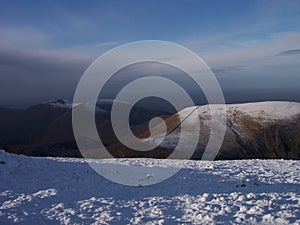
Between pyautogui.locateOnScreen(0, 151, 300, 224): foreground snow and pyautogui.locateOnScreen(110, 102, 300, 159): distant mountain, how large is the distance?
89.3m

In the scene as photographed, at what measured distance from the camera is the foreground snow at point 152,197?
404 inches

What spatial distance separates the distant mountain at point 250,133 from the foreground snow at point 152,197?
8934cm

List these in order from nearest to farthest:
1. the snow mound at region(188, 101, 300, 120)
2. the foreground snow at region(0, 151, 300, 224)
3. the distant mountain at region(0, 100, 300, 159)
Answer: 1. the foreground snow at region(0, 151, 300, 224)
2. the distant mountain at region(0, 100, 300, 159)
3. the snow mound at region(188, 101, 300, 120)

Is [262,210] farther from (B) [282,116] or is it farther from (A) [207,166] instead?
(B) [282,116]

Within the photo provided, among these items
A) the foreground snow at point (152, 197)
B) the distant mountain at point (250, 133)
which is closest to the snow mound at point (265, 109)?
the distant mountain at point (250, 133)

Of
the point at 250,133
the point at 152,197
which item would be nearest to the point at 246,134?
the point at 250,133

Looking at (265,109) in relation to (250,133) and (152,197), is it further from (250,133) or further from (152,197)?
(152,197)

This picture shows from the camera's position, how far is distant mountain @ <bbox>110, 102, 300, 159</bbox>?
397 ft

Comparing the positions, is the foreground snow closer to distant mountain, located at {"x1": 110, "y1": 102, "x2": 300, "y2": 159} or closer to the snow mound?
distant mountain, located at {"x1": 110, "y1": 102, "x2": 300, "y2": 159}

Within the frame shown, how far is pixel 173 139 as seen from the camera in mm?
126500

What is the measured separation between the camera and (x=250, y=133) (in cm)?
14125

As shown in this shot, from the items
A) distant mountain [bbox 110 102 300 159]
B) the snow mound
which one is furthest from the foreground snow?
the snow mound

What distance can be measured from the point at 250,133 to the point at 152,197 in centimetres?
13583

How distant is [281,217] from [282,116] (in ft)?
493
